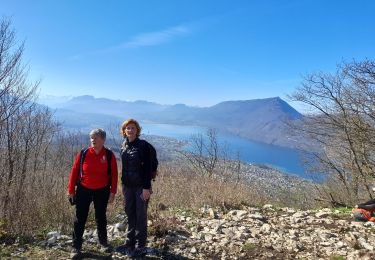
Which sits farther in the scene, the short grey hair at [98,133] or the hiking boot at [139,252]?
the hiking boot at [139,252]

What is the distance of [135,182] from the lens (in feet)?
17.0

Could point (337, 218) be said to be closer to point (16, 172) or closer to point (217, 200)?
point (217, 200)

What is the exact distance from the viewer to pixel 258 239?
6.13 m

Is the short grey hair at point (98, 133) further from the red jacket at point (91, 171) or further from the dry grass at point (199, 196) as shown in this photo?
the dry grass at point (199, 196)

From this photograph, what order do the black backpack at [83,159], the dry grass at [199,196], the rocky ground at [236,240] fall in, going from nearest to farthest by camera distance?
the black backpack at [83,159]
the rocky ground at [236,240]
the dry grass at [199,196]

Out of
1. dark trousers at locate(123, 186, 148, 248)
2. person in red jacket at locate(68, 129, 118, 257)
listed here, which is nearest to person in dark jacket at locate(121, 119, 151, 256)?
dark trousers at locate(123, 186, 148, 248)

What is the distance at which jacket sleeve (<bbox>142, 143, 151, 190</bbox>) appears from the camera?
16.8ft

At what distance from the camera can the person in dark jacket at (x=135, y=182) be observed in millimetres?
5129

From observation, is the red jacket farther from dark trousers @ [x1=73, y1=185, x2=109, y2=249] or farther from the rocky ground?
the rocky ground

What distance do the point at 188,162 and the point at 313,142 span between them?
7.41 meters

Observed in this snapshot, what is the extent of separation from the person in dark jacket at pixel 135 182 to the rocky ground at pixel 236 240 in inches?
11.1

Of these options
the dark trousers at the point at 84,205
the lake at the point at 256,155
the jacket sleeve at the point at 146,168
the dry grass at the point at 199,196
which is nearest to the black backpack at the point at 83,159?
the dark trousers at the point at 84,205

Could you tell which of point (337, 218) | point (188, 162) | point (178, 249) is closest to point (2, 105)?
point (178, 249)

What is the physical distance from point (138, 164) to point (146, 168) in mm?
131
